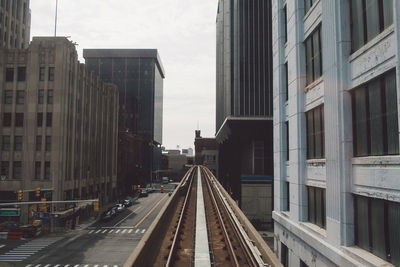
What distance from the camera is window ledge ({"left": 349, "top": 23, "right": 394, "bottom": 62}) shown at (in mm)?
9734

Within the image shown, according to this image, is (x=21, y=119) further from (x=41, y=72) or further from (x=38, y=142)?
(x=41, y=72)

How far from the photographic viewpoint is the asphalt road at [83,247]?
100 feet

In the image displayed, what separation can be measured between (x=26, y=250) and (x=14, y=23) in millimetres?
64454

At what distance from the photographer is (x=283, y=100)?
21.0 meters

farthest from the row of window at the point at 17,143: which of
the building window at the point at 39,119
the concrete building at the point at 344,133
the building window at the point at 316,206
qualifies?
the building window at the point at 316,206

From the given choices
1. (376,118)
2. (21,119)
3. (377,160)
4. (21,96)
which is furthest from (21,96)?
(377,160)

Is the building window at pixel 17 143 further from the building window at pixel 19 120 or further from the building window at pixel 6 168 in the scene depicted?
the building window at pixel 6 168

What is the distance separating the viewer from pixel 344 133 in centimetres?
1195

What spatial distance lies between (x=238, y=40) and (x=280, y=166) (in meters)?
40.5

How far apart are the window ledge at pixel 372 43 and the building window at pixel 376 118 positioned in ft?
3.88

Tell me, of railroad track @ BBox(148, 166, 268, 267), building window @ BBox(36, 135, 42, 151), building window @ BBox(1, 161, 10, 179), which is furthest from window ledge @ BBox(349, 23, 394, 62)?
building window @ BBox(1, 161, 10, 179)

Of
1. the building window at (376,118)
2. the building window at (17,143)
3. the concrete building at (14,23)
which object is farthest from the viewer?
the concrete building at (14,23)

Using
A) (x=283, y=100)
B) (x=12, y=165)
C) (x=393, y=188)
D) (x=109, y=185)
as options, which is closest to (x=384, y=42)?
(x=393, y=188)

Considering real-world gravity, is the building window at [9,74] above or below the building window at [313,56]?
above
